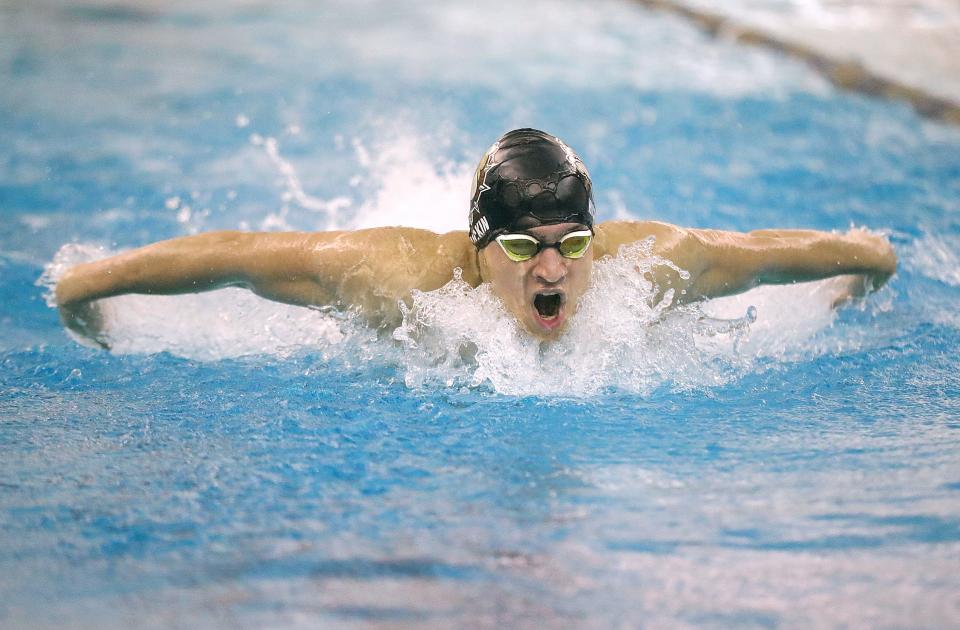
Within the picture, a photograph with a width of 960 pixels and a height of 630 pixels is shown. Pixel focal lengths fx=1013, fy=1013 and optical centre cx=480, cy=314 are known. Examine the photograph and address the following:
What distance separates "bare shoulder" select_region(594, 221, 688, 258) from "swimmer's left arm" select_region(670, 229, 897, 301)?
0.08 feet

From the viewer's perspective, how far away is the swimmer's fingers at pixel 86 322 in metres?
3.20

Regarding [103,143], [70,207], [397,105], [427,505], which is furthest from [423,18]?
[427,505]

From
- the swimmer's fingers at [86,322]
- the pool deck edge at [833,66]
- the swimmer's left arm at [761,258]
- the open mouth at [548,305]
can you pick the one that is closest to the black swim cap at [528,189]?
the open mouth at [548,305]

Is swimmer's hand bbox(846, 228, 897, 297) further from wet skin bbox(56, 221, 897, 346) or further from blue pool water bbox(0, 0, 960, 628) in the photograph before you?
wet skin bbox(56, 221, 897, 346)

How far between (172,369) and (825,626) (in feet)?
7.00

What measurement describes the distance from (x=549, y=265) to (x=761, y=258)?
2.66ft

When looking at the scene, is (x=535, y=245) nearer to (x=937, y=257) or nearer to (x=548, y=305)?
(x=548, y=305)

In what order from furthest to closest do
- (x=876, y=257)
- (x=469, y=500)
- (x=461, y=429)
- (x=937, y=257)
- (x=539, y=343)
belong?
(x=937, y=257)
(x=876, y=257)
(x=539, y=343)
(x=461, y=429)
(x=469, y=500)

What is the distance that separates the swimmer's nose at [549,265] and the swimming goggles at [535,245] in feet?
0.04

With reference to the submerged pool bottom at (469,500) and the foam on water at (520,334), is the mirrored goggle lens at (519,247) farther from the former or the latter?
the submerged pool bottom at (469,500)

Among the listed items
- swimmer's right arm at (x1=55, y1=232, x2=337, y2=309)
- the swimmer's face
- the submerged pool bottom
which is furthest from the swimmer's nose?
swimmer's right arm at (x1=55, y1=232, x2=337, y2=309)

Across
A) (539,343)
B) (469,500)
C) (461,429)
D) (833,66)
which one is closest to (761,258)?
(539,343)

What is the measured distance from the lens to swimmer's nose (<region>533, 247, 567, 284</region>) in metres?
2.82

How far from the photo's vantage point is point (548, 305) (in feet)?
9.69
